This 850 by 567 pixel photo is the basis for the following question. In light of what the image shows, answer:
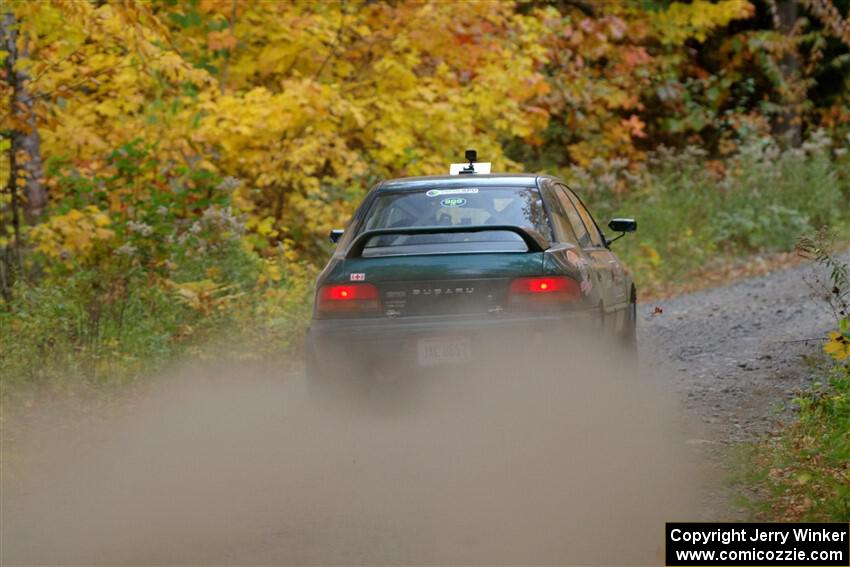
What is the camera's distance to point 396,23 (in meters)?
16.0

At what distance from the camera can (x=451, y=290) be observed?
794cm

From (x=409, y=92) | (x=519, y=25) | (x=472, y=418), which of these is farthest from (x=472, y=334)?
(x=519, y=25)

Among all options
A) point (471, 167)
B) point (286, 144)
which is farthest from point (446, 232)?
point (286, 144)

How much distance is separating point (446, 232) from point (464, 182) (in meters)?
0.71

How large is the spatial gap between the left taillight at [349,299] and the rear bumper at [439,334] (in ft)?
0.20

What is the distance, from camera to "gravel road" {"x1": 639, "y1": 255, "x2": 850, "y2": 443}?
29.4 feet

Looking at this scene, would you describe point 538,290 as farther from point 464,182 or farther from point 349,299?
point 464,182

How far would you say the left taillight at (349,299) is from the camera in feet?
26.5

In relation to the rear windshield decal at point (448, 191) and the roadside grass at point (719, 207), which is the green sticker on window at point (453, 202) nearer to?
the rear windshield decal at point (448, 191)

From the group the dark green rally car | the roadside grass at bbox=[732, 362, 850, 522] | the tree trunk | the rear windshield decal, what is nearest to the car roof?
the rear windshield decal

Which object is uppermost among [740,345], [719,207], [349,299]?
[349,299]

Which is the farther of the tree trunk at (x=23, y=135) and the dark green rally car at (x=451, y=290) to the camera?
the tree trunk at (x=23, y=135)

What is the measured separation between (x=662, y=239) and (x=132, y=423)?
11.6 m
